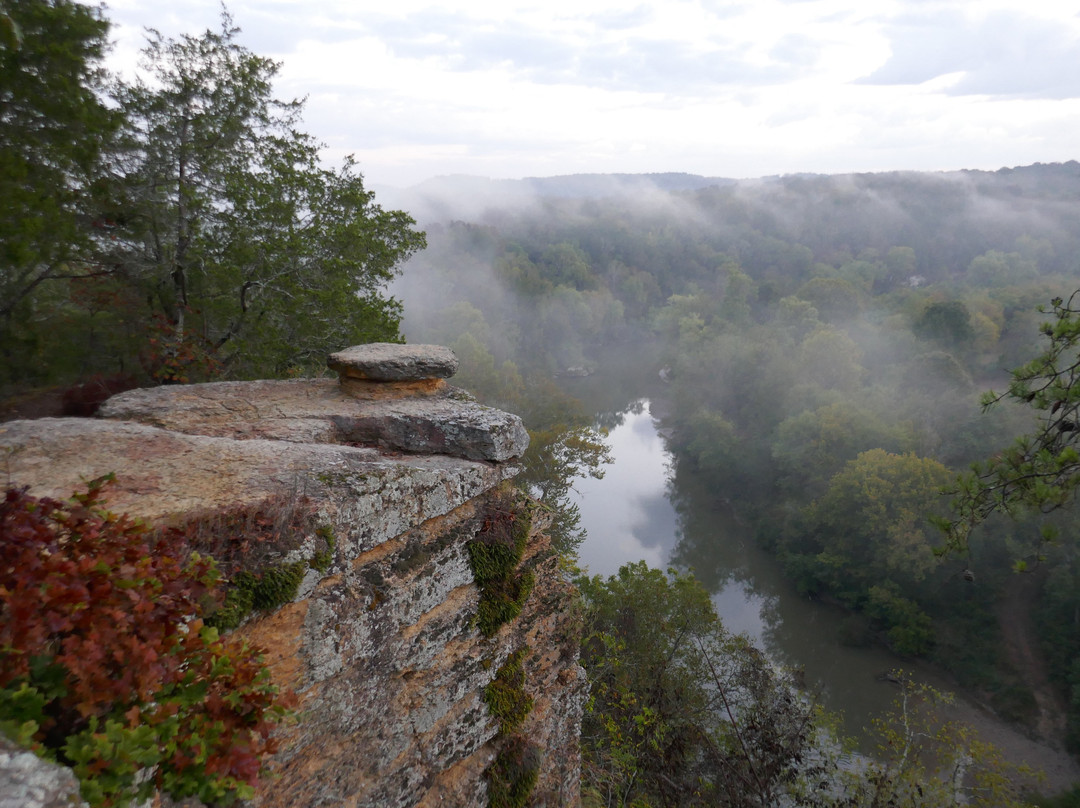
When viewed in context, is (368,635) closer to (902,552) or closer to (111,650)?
(111,650)

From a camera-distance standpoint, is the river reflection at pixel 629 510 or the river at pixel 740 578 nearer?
the river at pixel 740 578

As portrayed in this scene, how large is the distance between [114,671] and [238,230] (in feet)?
39.3

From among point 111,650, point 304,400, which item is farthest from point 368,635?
point 304,400

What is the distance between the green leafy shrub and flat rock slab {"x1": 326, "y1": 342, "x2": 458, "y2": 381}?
16.3ft

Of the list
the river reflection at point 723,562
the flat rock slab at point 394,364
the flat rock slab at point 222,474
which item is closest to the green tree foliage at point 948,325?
the river reflection at point 723,562

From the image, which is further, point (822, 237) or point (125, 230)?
point (822, 237)

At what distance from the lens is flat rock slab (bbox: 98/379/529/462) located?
23.2ft

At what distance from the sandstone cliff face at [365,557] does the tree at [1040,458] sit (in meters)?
4.78

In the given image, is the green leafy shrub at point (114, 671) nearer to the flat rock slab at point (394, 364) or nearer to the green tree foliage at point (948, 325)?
the flat rock slab at point (394, 364)

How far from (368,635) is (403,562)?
0.74 metres

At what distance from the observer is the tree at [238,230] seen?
38.4 ft

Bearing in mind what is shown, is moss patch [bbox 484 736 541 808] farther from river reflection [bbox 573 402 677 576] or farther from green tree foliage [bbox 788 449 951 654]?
green tree foliage [bbox 788 449 951 654]

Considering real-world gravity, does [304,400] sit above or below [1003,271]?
above

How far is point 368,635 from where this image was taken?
17.9 ft
